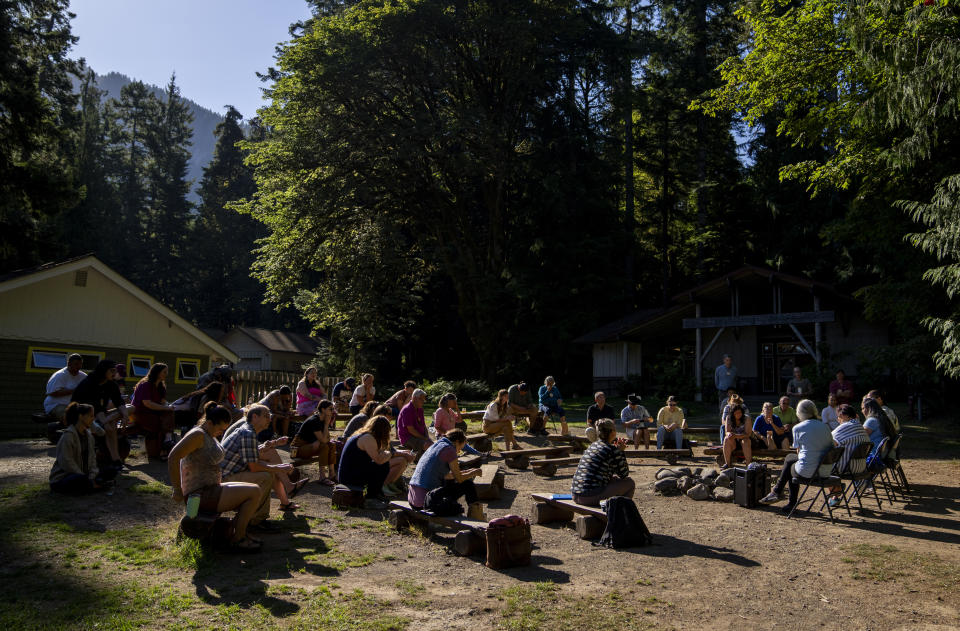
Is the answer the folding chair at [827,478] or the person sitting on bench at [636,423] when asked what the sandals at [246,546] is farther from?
the person sitting on bench at [636,423]

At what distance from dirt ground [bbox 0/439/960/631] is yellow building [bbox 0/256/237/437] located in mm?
8639

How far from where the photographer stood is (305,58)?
2611 cm

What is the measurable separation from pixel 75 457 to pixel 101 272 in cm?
1160

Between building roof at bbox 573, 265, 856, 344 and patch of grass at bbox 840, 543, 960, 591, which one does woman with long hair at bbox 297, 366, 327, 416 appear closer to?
patch of grass at bbox 840, 543, 960, 591

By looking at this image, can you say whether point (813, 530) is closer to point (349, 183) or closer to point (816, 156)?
point (349, 183)

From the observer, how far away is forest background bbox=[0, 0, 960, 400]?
1736 centimetres

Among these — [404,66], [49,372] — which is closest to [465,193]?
[404,66]

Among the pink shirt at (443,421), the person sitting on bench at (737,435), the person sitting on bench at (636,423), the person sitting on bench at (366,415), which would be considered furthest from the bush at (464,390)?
the person sitting on bench at (366,415)

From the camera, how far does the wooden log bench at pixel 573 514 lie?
752 centimetres

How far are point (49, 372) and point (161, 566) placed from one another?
548 inches

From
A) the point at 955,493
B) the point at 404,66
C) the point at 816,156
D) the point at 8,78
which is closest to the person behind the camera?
the point at 955,493

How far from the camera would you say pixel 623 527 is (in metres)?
7.19

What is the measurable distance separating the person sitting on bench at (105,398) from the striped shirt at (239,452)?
9.64 ft

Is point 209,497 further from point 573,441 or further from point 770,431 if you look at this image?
point 770,431
